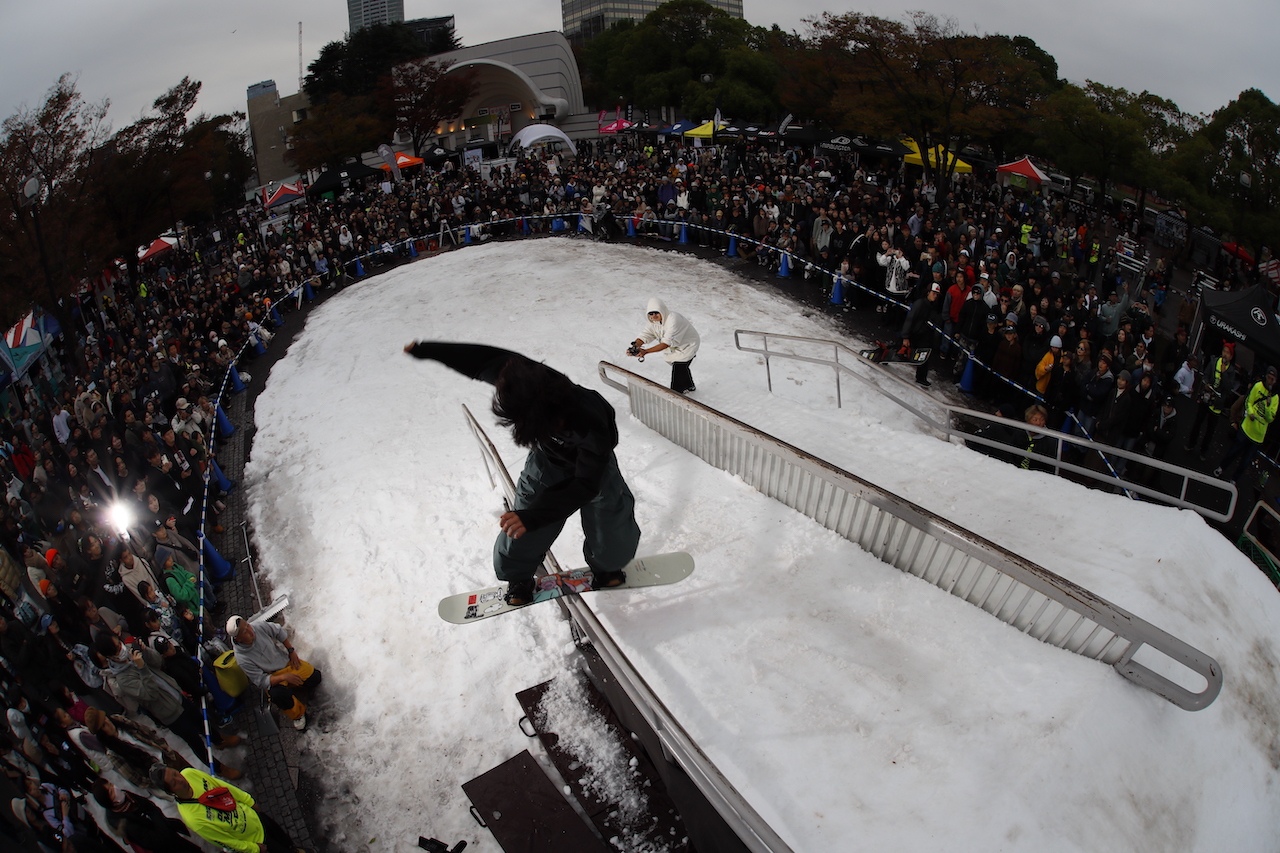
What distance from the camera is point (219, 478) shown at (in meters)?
→ 9.35

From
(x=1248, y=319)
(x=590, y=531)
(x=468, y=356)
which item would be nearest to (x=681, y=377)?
(x=590, y=531)

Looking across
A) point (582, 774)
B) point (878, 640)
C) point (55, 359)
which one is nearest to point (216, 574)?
point (582, 774)

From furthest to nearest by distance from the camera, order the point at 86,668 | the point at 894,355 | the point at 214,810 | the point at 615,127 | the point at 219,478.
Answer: the point at 615,127, the point at 894,355, the point at 219,478, the point at 86,668, the point at 214,810

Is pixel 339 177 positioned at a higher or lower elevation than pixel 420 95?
lower

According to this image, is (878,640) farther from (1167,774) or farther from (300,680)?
(300,680)

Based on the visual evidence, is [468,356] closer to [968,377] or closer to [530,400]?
[530,400]

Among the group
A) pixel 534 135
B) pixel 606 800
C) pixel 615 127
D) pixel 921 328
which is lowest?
pixel 606 800

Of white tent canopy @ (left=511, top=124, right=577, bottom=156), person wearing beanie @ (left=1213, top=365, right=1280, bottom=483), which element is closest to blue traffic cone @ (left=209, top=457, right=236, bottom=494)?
person wearing beanie @ (left=1213, top=365, right=1280, bottom=483)

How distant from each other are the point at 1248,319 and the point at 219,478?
1620 centimetres

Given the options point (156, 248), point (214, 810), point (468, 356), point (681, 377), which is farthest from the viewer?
point (156, 248)

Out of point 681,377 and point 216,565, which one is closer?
point 216,565

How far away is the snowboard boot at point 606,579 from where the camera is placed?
5207 millimetres

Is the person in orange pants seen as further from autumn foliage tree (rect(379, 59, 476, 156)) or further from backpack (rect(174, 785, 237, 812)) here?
autumn foliage tree (rect(379, 59, 476, 156))

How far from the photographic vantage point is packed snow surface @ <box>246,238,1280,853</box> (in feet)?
11.9
